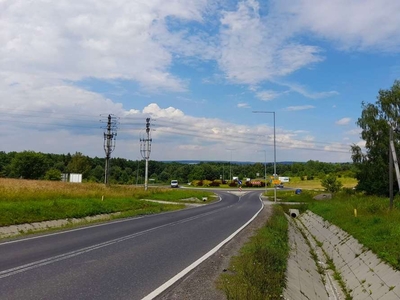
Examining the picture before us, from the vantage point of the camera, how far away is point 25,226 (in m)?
16.1

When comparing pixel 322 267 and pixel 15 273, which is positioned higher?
pixel 15 273

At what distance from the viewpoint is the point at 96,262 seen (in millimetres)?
9320

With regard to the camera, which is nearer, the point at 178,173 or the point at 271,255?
the point at 271,255

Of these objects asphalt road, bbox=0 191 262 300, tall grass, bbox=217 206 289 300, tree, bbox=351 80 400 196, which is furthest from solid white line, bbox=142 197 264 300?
tree, bbox=351 80 400 196

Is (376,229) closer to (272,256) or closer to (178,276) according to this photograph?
(272,256)

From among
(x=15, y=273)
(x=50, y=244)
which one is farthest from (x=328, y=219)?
(x=15, y=273)

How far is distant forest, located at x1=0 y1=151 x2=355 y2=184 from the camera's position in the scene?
89.4 meters

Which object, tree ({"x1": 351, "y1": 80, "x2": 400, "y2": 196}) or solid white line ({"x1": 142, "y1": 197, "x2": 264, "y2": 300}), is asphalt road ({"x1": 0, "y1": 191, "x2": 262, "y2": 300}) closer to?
solid white line ({"x1": 142, "y1": 197, "x2": 264, "y2": 300})

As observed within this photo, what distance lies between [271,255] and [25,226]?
11065mm

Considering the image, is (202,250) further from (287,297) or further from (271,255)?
(287,297)

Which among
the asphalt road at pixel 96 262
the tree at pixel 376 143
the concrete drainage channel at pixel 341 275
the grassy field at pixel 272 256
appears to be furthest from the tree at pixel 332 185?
the asphalt road at pixel 96 262

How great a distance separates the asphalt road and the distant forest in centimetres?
7492

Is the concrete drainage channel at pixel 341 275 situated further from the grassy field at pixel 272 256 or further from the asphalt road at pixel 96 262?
the asphalt road at pixel 96 262

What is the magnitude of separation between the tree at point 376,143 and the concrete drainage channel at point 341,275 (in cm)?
3262
